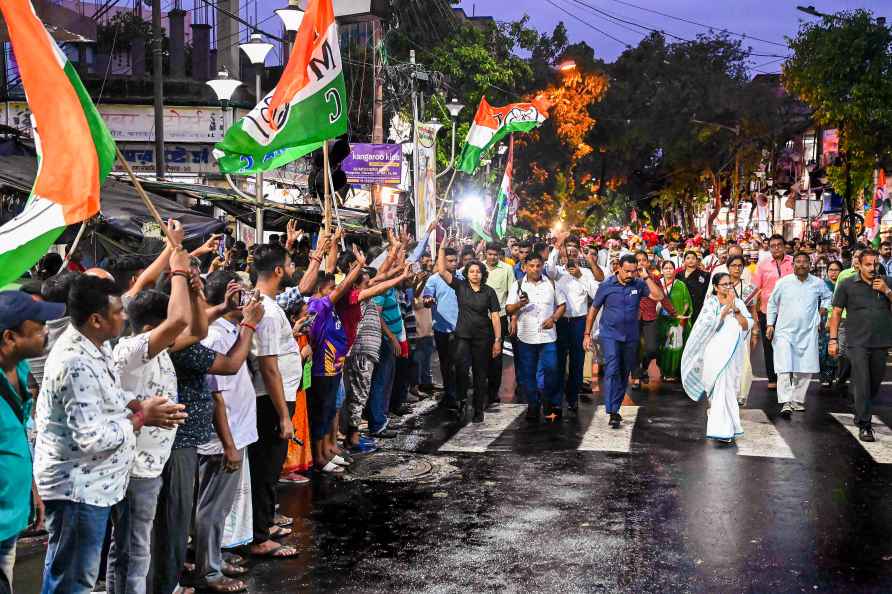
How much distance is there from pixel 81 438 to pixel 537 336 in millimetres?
8278

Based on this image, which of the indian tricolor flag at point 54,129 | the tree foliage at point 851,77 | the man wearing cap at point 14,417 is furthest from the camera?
the tree foliage at point 851,77

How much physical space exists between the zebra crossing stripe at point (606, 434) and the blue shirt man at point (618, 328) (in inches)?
7.0

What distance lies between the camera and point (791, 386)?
42.5ft

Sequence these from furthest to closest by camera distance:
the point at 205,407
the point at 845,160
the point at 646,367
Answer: the point at 845,160 < the point at 646,367 < the point at 205,407

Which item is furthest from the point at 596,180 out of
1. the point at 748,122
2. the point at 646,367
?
the point at 646,367

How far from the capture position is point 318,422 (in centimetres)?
927

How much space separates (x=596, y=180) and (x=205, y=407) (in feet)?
190

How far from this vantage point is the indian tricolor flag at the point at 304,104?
917 cm

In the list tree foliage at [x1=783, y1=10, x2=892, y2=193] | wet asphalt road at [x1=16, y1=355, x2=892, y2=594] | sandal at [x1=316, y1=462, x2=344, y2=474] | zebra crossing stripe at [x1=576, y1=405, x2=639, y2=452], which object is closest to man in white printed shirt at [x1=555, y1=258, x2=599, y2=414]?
zebra crossing stripe at [x1=576, y1=405, x2=639, y2=452]

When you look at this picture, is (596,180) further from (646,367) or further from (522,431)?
(522,431)

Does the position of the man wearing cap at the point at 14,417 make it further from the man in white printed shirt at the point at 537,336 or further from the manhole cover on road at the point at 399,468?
the man in white printed shirt at the point at 537,336

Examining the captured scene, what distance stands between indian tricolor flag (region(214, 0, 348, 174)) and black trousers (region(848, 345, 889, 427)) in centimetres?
564

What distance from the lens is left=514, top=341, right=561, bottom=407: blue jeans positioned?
12328 millimetres

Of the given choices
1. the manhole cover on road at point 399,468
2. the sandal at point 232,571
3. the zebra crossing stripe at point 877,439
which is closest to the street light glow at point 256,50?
the manhole cover on road at point 399,468
